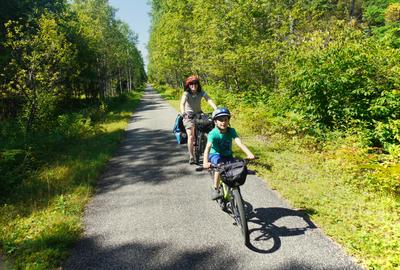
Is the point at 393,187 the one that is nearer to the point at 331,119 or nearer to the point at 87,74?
the point at 331,119

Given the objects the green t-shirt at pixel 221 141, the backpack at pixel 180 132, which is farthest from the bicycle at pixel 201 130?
the green t-shirt at pixel 221 141

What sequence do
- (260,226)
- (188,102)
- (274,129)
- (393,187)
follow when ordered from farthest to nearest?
(274,129) → (188,102) → (393,187) → (260,226)

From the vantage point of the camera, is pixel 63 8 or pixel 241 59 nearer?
pixel 241 59

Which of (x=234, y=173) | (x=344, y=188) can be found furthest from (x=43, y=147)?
(x=344, y=188)

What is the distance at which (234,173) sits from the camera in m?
4.43

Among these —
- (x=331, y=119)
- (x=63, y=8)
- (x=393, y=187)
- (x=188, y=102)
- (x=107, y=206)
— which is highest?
(x=63, y=8)

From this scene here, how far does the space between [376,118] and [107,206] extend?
830 centimetres

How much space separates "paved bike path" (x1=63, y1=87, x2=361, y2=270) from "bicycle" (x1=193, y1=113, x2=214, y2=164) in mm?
763

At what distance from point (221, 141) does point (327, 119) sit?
21.7 feet

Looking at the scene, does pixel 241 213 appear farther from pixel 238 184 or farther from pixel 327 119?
pixel 327 119

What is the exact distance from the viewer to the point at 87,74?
84.9ft

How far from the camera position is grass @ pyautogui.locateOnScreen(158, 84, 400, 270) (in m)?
4.36

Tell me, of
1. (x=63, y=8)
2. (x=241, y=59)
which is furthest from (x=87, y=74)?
(x=241, y=59)

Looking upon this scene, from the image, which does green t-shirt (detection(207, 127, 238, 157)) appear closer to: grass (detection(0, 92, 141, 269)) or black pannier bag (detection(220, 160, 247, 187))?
black pannier bag (detection(220, 160, 247, 187))
